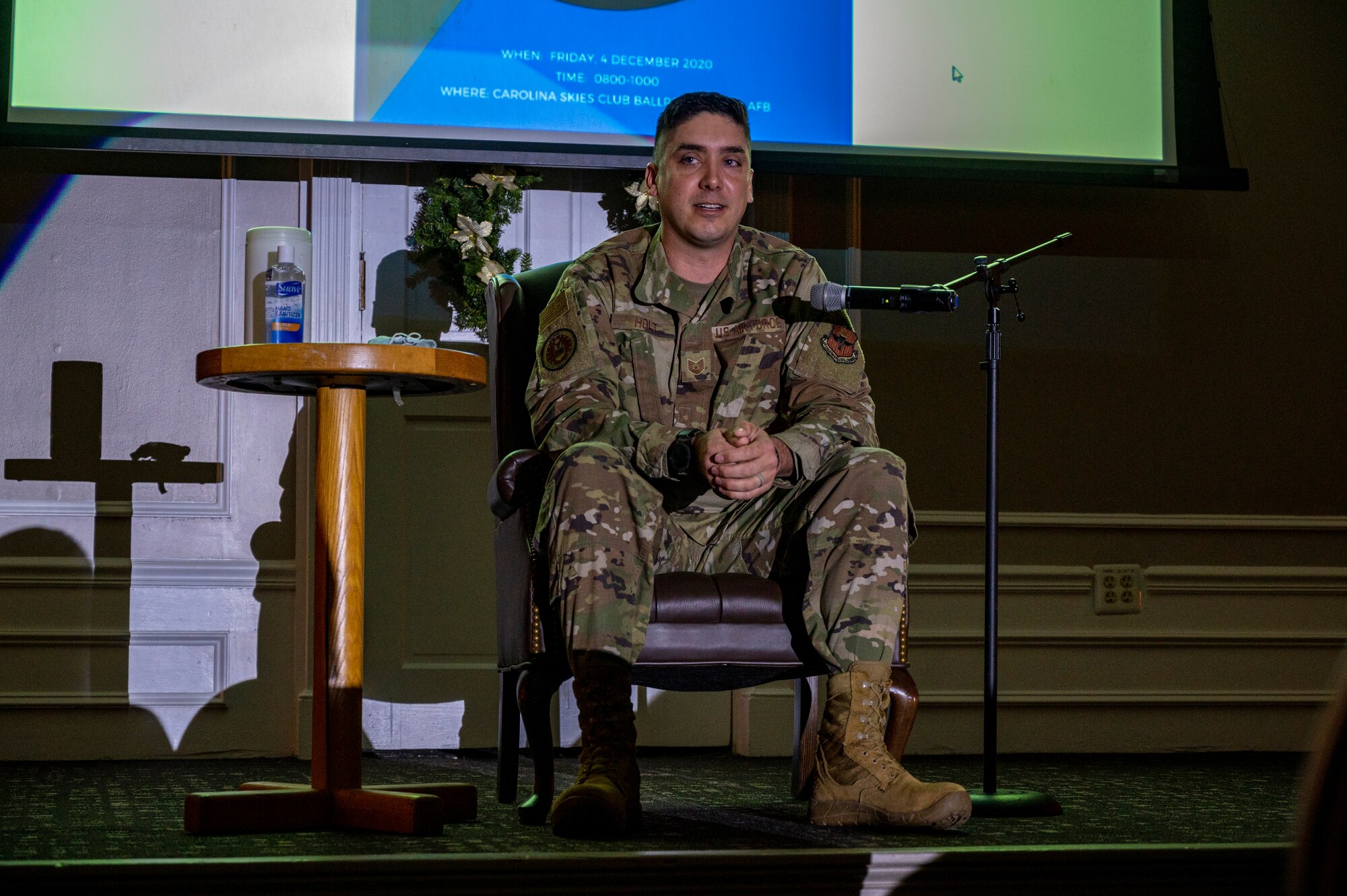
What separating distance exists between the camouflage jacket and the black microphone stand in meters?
0.22

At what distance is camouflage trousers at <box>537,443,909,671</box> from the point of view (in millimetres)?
1878

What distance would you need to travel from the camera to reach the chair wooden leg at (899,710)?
2107 mm

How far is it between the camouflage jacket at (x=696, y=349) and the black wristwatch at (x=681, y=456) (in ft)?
0.52

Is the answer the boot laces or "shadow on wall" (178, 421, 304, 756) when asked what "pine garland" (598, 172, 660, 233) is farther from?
the boot laces

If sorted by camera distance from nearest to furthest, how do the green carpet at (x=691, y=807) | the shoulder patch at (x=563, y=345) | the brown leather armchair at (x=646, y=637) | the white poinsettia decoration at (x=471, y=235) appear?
the green carpet at (x=691, y=807) < the brown leather armchair at (x=646, y=637) < the shoulder patch at (x=563, y=345) < the white poinsettia decoration at (x=471, y=235)

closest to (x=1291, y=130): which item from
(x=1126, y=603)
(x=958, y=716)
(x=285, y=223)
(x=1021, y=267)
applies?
(x=1021, y=267)

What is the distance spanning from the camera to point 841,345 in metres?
2.26

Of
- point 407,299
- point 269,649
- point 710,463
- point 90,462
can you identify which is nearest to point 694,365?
point 710,463

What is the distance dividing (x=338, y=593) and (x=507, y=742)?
1.55 ft

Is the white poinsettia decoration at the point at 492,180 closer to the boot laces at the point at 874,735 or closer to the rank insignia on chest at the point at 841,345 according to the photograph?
the rank insignia on chest at the point at 841,345

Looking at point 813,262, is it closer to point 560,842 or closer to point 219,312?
point 560,842

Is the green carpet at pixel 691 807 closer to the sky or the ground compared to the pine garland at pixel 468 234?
closer to the ground

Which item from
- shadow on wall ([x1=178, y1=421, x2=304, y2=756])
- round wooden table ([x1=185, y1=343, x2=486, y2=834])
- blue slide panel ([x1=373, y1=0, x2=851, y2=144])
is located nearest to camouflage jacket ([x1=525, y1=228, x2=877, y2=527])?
round wooden table ([x1=185, y1=343, x2=486, y2=834])

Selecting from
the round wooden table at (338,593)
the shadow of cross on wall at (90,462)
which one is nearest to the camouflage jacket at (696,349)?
the round wooden table at (338,593)
